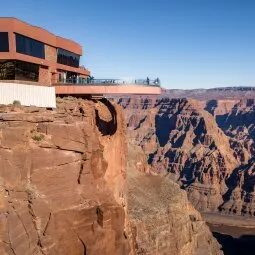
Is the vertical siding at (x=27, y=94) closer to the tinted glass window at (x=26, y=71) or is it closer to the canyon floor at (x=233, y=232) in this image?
the tinted glass window at (x=26, y=71)

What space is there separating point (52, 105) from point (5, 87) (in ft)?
15.6

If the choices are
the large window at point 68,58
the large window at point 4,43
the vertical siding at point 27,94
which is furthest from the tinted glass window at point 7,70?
the large window at point 68,58

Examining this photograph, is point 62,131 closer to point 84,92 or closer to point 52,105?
point 52,105

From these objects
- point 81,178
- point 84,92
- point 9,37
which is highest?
point 9,37

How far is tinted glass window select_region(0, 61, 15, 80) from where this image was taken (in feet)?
126

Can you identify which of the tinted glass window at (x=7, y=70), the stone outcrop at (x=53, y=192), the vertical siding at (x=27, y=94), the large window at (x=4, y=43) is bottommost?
the stone outcrop at (x=53, y=192)

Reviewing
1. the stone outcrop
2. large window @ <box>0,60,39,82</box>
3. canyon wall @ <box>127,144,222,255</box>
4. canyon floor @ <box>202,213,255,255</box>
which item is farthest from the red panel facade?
canyon floor @ <box>202,213,255,255</box>

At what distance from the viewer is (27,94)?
3584 cm

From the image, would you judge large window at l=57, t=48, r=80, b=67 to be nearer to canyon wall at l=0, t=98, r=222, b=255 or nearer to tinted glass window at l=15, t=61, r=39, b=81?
tinted glass window at l=15, t=61, r=39, b=81

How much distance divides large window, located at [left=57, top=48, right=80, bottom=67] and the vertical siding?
12550mm

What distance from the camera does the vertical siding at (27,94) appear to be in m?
34.5

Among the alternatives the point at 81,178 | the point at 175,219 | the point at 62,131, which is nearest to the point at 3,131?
the point at 62,131

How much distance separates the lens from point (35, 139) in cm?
2461

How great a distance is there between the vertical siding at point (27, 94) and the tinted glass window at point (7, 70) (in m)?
3.24
